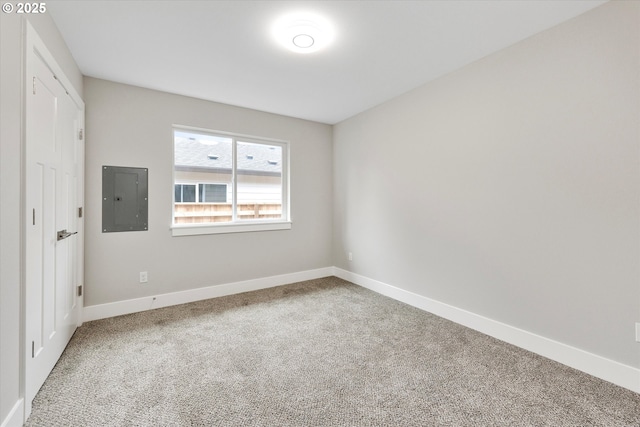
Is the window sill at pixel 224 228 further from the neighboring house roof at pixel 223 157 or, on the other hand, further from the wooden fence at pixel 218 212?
the neighboring house roof at pixel 223 157

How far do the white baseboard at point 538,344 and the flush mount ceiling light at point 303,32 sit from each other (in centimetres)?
277

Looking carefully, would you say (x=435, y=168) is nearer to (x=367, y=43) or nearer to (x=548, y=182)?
(x=548, y=182)

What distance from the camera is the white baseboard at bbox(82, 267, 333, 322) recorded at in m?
2.86

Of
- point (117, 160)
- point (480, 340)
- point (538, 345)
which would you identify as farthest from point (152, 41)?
point (538, 345)

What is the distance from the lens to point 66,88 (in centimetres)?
220

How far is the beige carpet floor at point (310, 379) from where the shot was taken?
1547mm

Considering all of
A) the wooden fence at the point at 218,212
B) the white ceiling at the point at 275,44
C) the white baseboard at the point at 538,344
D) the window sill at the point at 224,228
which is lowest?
the white baseboard at the point at 538,344

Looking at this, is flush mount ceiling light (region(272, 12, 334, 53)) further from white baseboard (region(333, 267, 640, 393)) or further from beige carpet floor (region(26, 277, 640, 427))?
white baseboard (region(333, 267, 640, 393))

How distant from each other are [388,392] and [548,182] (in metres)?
1.96

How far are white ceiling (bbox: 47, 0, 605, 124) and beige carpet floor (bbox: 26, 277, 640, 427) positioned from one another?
2.51m

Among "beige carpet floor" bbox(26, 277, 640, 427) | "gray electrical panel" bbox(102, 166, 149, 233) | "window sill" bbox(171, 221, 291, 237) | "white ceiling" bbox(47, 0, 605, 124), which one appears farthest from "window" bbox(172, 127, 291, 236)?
"beige carpet floor" bbox(26, 277, 640, 427)
